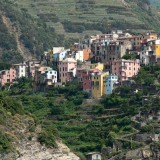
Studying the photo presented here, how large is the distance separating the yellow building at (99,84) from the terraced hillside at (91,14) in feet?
149

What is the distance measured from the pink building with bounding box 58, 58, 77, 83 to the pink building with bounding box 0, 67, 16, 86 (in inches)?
186

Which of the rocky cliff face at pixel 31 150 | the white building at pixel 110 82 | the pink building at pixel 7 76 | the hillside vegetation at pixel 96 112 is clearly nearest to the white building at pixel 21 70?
the pink building at pixel 7 76

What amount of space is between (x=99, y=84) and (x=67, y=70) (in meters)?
4.94

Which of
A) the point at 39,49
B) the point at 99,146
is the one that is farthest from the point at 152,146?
the point at 39,49

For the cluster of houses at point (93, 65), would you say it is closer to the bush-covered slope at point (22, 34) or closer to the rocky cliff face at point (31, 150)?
A: the rocky cliff face at point (31, 150)

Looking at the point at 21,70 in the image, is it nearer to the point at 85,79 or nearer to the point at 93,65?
the point at 93,65

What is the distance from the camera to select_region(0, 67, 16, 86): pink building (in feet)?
301

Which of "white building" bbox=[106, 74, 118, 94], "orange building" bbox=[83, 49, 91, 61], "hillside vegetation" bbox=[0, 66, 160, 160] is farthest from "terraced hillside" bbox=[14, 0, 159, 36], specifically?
"hillside vegetation" bbox=[0, 66, 160, 160]

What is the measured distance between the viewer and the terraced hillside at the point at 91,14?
133 metres

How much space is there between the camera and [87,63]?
89.8m

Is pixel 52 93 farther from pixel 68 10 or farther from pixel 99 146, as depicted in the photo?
pixel 68 10

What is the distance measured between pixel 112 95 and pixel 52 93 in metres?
5.53

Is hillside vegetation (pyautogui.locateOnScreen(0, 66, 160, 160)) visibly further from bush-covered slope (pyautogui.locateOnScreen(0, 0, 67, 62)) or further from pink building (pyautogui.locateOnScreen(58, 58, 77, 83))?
bush-covered slope (pyautogui.locateOnScreen(0, 0, 67, 62))

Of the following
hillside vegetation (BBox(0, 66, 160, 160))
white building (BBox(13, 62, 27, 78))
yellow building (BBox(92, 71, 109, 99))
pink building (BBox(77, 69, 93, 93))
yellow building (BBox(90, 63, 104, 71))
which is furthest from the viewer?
white building (BBox(13, 62, 27, 78))
